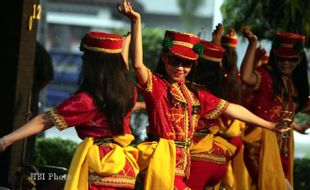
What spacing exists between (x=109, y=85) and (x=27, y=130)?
0.59m

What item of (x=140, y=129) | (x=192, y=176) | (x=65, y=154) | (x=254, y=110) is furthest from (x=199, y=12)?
(x=192, y=176)

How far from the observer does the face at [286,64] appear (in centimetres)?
753

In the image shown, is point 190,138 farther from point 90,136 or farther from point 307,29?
point 307,29

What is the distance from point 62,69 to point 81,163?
30.6 feet

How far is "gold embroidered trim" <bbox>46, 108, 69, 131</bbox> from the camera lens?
539 centimetres

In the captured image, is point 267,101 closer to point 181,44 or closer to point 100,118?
point 181,44

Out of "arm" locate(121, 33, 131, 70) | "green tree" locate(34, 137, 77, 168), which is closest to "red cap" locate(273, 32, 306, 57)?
"arm" locate(121, 33, 131, 70)

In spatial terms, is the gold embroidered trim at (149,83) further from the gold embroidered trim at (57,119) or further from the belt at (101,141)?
the gold embroidered trim at (57,119)

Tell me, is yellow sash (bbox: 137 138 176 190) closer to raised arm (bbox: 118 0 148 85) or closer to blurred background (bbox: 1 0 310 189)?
raised arm (bbox: 118 0 148 85)

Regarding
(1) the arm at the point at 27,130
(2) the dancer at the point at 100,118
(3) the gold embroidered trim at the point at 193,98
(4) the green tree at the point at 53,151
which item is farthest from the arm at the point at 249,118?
(4) the green tree at the point at 53,151

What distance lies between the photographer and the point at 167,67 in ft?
20.4

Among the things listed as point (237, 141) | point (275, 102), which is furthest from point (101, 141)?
point (275, 102)

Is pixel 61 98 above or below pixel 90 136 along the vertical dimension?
below

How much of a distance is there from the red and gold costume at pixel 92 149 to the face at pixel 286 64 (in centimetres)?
236
